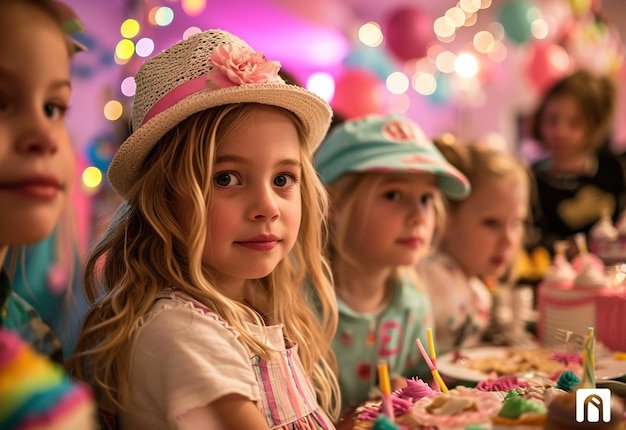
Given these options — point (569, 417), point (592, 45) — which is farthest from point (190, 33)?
point (592, 45)

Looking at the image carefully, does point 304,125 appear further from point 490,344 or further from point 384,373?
point 490,344

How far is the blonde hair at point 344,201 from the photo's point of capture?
1439 millimetres

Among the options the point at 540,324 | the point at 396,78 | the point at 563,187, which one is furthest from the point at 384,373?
the point at 396,78

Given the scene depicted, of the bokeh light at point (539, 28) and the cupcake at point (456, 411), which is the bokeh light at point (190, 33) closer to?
the cupcake at point (456, 411)

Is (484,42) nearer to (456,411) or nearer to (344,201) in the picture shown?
(344,201)

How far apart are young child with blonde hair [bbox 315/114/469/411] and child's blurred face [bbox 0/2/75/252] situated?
0.74 m

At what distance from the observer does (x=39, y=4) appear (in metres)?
0.77

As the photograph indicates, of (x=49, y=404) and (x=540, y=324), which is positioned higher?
(x=49, y=404)

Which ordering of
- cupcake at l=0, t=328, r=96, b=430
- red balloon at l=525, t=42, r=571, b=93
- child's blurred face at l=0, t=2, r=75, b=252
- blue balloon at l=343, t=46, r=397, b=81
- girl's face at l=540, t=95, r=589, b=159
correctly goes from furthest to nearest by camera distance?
1. blue balloon at l=343, t=46, r=397, b=81
2. red balloon at l=525, t=42, r=571, b=93
3. girl's face at l=540, t=95, r=589, b=159
4. child's blurred face at l=0, t=2, r=75, b=252
5. cupcake at l=0, t=328, r=96, b=430

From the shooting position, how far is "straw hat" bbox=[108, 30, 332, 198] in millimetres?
918

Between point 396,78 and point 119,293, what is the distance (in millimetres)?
4810

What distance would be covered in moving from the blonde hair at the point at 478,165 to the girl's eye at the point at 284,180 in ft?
2.91

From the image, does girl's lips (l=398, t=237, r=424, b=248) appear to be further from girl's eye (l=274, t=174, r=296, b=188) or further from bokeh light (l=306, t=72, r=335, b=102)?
bokeh light (l=306, t=72, r=335, b=102)

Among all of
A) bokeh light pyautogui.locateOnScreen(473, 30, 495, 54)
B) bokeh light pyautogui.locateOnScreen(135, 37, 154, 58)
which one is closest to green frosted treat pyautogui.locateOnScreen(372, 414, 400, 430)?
bokeh light pyautogui.locateOnScreen(135, 37, 154, 58)
